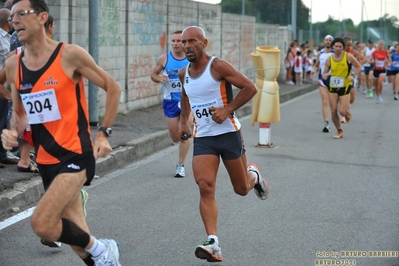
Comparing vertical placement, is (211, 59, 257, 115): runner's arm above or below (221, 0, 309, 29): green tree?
below

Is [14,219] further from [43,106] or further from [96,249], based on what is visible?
[43,106]

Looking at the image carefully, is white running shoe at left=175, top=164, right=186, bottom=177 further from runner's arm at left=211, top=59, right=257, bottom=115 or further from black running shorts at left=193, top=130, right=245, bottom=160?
runner's arm at left=211, top=59, right=257, bottom=115

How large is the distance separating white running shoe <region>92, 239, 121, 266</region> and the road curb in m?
2.75

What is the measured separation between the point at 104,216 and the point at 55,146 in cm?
292

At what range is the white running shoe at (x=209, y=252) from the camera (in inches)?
240

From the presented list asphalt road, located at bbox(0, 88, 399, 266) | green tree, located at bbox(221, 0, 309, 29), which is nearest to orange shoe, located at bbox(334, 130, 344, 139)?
asphalt road, located at bbox(0, 88, 399, 266)

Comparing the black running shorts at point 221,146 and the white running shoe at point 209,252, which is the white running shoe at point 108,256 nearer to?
the white running shoe at point 209,252

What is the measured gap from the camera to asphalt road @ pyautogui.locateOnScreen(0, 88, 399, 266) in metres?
6.52

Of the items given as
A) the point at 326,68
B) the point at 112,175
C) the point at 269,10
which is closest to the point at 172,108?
the point at 112,175

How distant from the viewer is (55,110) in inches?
202

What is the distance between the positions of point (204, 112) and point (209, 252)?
1298 mm

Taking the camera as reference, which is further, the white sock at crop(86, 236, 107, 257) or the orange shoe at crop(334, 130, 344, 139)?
A: the orange shoe at crop(334, 130, 344, 139)

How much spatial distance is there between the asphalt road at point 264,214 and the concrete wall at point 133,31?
326 centimetres

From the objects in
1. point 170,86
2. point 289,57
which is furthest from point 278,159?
point 289,57
